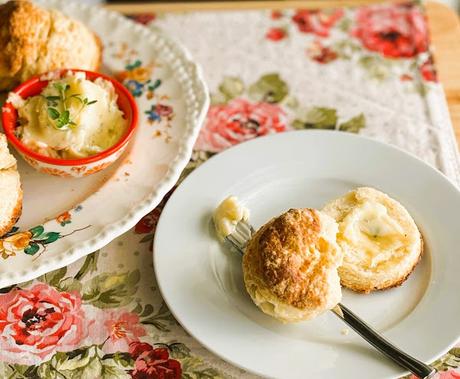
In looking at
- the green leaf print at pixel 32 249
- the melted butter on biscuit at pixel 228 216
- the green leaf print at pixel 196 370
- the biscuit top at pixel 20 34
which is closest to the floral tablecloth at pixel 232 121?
the green leaf print at pixel 196 370

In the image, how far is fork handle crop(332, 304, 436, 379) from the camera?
1.36 m

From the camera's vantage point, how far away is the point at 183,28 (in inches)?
96.2

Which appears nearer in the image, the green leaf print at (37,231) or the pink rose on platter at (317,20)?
the green leaf print at (37,231)

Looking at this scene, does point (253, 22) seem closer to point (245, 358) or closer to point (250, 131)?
point (250, 131)

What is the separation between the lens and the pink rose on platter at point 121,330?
1524mm

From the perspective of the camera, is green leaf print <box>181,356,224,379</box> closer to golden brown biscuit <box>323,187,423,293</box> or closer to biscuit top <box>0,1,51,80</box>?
golden brown biscuit <box>323,187,423,293</box>

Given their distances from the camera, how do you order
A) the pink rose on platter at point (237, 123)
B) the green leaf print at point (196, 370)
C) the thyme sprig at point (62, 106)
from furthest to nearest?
the pink rose on platter at point (237, 123) → the thyme sprig at point (62, 106) → the green leaf print at point (196, 370)

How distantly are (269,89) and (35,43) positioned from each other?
0.77 m

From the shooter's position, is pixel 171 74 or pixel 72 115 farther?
pixel 171 74

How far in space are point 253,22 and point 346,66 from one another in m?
0.42

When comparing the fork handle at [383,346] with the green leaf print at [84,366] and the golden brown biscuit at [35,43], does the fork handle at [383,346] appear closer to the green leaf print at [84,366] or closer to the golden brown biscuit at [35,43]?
the green leaf print at [84,366]

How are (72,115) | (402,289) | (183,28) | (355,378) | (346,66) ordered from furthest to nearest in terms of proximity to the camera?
(183,28)
(346,66)
(72,115)
(402,289)
(355,378)

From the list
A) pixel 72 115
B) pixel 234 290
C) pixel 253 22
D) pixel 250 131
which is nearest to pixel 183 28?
pixel 253 22

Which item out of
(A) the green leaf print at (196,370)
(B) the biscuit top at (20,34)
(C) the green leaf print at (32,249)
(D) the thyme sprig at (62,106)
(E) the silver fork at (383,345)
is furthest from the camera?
(B) the biscuit top at (20,34)
